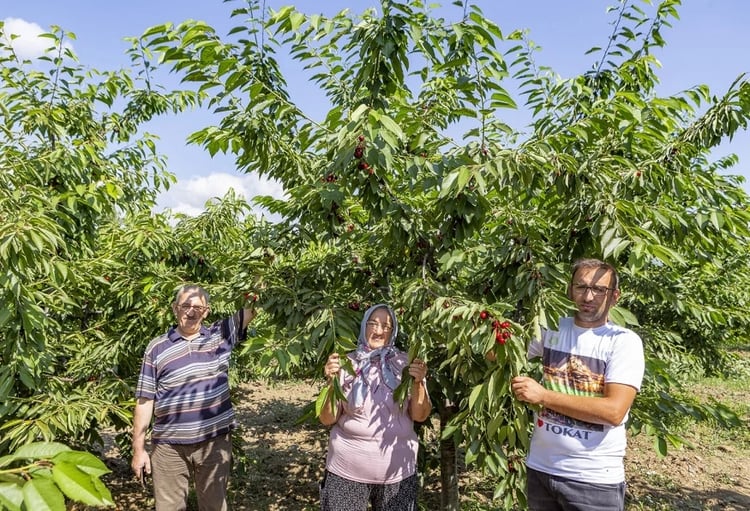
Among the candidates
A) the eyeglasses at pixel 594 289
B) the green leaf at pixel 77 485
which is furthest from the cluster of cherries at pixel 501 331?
the green leaf at pixel 77 485

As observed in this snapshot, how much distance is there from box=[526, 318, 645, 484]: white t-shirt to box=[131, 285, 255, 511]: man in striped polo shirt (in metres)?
1.65

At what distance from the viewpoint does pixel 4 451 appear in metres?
2.95

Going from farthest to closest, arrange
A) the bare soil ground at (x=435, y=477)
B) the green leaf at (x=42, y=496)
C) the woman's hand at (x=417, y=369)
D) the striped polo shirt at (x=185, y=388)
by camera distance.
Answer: the bare soil ground at (x=435, y=477), the striped polo shirt at (x=185, y=388), the woman's hand at (x=417, y=369), the green leaf at (x=42, y=496)

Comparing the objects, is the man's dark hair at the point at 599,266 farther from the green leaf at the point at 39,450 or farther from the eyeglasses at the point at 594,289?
the green leaf at the point at 39,450

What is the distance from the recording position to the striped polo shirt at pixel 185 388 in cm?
272

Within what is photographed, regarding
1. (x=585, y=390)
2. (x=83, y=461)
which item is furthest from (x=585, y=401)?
(x=83, y=461)

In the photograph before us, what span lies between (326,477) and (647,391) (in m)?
1.68

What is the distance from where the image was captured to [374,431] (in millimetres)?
2383

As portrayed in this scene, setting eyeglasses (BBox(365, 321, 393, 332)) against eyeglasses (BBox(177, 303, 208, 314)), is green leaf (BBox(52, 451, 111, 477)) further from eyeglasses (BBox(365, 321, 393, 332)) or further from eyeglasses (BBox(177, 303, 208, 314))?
eyeglasses (BBox(177, 303, 208, 314))

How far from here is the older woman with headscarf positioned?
7.80ft

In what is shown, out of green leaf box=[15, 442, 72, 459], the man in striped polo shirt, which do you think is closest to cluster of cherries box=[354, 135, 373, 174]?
the man in striped polo shirt

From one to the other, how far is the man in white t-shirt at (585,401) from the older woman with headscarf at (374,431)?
0.61 meters

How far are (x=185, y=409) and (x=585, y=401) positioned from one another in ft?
6.68

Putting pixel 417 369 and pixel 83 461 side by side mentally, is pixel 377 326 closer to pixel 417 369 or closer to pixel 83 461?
pixel 417 369
